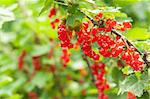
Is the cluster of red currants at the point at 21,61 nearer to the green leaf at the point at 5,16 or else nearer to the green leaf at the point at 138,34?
the green leaf at the point at 5,16

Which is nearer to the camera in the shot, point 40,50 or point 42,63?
point 40,50

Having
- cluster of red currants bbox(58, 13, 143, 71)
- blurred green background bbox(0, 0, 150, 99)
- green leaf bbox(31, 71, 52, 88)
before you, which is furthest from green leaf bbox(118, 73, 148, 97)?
green leaf bbox(31, 71, 52, 88)

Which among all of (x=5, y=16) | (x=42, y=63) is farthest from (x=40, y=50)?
(x=5, y=16)

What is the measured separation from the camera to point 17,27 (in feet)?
13.5

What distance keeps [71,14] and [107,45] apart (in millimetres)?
205

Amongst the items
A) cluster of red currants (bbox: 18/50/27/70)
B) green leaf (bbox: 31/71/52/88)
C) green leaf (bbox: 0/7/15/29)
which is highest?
green leaf (bbox: 0/7/15/29)

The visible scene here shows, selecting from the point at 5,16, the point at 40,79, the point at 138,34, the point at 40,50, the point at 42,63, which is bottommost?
the point at 40,79

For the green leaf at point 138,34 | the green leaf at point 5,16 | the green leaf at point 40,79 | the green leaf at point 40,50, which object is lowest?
the green leaf at point 40,79

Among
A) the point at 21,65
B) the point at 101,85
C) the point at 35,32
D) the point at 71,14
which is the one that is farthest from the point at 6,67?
the point at 71,14

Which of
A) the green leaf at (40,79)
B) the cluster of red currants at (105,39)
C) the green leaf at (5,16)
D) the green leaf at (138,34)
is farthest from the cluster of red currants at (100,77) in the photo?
the green leaf at (40,79)

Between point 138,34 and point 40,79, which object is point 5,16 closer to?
point 138,34

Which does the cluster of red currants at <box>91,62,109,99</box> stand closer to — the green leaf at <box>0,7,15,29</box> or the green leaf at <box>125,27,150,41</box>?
the green leaf at <box>125,27,150,41</box>

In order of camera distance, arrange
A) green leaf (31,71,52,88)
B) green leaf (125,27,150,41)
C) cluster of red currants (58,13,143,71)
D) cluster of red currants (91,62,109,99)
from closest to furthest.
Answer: cluster of red currants (58,13,143,71) → green leaf (125,27,150,41) → cluster of red currants (91,62,109,99) → green leaf (31,71,52,88)

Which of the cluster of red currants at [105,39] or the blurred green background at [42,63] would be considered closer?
the cluster of red currants at [105,39]
